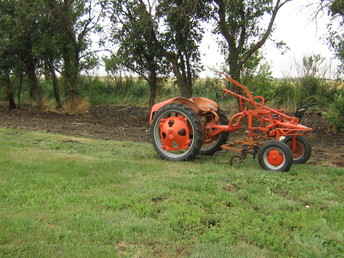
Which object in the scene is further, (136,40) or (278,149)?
(136,40)

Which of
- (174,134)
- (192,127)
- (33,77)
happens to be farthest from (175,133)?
(33,77)

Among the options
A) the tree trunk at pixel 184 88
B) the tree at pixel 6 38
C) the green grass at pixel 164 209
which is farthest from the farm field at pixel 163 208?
the tree at pixel 6 38

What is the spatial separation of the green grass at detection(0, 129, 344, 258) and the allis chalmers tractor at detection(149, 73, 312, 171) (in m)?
0.31

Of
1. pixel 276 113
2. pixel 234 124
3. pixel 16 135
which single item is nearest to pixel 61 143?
pixel 16 135

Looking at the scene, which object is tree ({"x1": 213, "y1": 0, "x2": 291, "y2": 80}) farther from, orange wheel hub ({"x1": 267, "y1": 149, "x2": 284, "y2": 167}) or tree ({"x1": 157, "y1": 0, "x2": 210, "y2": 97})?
orange wheel hub ({"x1": 267, "y1": 149, "x2": 284, "y2": 167})

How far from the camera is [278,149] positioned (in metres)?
6.57

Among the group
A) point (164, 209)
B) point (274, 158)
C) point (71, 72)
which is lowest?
point (164, 209)

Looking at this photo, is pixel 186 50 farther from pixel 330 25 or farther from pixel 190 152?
pixel 190 152

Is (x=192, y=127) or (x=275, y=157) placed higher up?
(x=192, y=127)

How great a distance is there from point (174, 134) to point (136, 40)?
7.57 metres

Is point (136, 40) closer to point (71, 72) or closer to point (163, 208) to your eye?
point (71, 72)

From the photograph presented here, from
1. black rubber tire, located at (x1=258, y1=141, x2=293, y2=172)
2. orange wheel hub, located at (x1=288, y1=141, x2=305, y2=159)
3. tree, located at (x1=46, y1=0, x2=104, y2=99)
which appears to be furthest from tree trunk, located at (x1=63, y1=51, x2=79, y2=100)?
black rubber tire, located at (x1=258, y1=141, x2=293, y2=172)

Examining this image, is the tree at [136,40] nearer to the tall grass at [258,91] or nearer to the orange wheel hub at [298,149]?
the tall grass at [258,91]

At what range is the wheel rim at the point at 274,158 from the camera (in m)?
6.60
